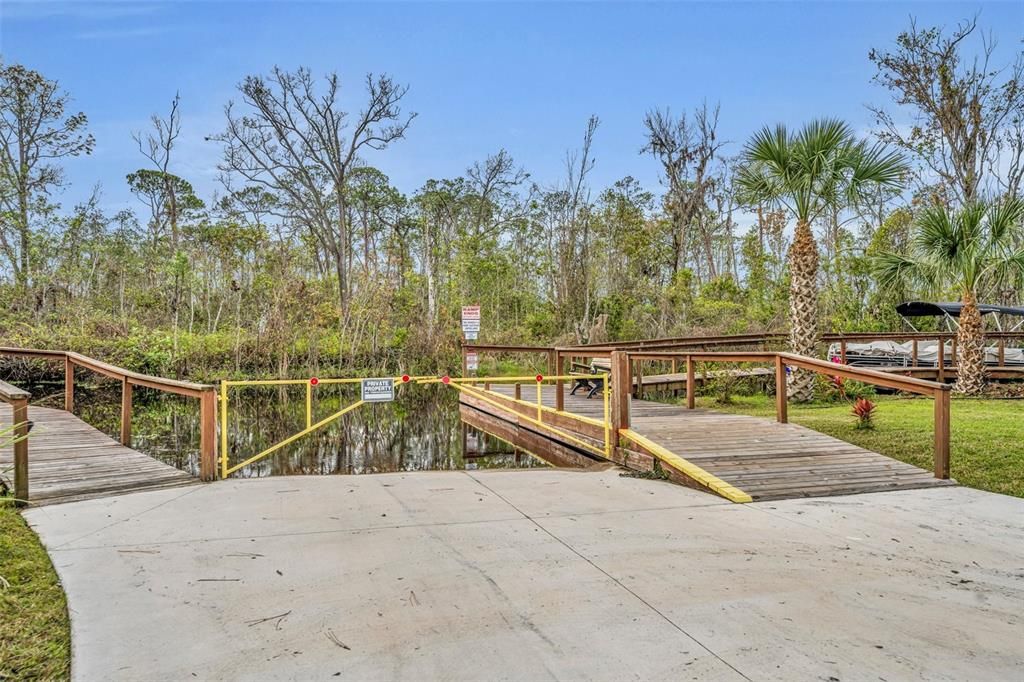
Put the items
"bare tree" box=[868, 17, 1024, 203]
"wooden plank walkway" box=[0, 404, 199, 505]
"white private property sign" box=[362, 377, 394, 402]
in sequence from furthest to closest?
"bare tree" box=[868, 17, 1024, 203] < "white private property sign" box=[362, 377, 394, 402] < "wooden plank walkway" box=[0, 404, 199, 505]

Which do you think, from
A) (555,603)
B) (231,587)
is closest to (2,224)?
(231,587)

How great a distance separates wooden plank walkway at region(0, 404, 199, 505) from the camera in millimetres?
5000

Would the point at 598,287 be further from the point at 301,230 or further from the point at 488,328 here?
the point at 301,230

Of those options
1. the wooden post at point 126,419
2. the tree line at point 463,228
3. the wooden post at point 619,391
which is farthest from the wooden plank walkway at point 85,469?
the tree line at point 463,228

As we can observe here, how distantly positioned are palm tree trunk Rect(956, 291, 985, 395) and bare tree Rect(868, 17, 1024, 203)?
9296 mm

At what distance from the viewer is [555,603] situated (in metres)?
2.78

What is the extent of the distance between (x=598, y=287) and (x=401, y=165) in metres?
12.8

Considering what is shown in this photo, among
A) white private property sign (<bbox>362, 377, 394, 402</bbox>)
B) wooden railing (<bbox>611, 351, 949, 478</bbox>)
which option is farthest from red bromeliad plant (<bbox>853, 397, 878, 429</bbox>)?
white private property sign (<bbox>362, 377, 394, 402</bbox>)

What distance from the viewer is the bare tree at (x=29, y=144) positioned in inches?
770

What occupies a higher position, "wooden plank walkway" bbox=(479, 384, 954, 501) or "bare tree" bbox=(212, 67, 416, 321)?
"bare tree" bbox=(212, 67, 416, 321)

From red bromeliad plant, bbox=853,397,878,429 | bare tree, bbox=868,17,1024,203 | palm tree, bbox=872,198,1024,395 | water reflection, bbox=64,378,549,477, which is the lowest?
water reflection, bbox=64,378,549,477

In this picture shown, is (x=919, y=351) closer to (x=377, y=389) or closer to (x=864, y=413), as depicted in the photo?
(x=864, y=413)

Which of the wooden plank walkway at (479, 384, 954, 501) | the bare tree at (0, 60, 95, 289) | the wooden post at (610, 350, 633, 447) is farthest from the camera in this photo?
the bare tree at (0, 60, 95, 289)

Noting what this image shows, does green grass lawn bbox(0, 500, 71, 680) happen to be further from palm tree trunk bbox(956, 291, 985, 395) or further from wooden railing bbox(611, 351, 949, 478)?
palm tree trunk bbox(956, 291, 985, 395)
